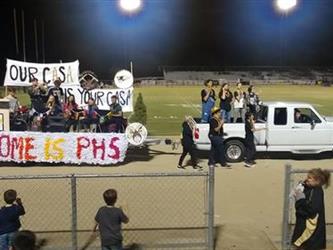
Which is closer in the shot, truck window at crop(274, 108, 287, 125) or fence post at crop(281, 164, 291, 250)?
fence post at crop(281, 164, 291, 250)

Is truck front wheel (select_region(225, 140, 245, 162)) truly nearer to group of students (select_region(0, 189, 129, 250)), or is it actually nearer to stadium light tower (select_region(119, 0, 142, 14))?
group of students (select_region(0, 189, 129, 250))

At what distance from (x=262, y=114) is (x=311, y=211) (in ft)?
33.7

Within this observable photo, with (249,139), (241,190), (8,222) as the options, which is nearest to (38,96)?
(249,139)

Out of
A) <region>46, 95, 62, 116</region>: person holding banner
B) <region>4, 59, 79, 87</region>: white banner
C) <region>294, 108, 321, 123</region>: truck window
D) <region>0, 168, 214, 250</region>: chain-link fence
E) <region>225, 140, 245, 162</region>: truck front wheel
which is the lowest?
<region>0, 168, 214, 250</region>: chain-link fence

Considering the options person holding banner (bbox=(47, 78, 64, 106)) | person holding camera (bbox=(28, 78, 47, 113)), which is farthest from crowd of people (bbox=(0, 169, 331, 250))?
person holding camera (bbox=(28, 78, 47, 113))

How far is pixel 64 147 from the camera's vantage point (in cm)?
1525

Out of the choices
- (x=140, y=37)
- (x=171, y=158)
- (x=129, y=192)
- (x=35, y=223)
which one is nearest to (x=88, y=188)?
(x=129, y=192)

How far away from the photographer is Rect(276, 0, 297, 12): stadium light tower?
172 feet

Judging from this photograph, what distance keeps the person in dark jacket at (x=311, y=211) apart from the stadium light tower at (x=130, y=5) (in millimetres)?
47035

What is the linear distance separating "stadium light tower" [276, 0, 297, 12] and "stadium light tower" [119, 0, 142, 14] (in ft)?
42.2

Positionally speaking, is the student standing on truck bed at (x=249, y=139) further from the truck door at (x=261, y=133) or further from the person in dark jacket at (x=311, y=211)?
the person in dark jacket at (x=311, y=211)

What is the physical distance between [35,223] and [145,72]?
2368 inches

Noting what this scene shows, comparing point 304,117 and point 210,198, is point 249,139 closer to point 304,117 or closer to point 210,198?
point 304,117

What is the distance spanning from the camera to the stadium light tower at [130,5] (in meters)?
52.5
